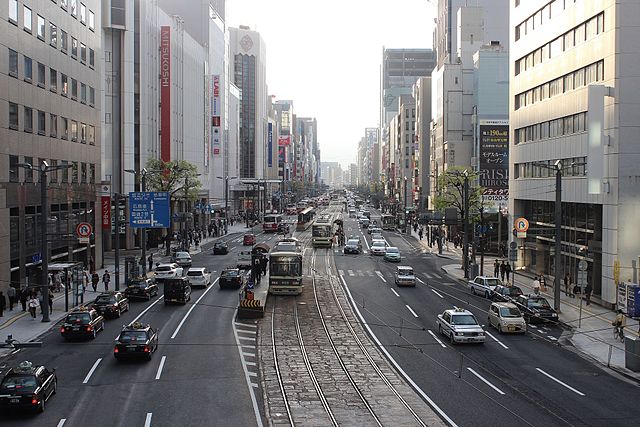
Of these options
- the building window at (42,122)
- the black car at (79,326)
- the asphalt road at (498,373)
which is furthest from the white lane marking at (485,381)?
the building window at (42,122)

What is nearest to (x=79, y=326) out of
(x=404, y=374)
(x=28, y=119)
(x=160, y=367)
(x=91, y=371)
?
(x=91, y=371)

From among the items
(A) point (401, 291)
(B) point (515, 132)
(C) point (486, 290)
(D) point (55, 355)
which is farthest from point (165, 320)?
(B) point (515, 132)

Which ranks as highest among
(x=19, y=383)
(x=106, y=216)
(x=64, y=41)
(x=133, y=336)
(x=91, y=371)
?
(x=64, y=41)

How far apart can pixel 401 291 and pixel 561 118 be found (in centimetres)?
1872

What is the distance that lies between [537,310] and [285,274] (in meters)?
17.8

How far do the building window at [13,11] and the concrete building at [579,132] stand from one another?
3792cm

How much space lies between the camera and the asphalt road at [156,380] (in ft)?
73.2

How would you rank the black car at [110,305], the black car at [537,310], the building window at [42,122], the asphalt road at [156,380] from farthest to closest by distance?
1. the building window at [42,122]
2. the black car at [110,305]
3. the black car at [537,310]
4. the asphalt road at [156,380]

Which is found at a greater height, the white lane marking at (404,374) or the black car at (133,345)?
the black car at (133,345)

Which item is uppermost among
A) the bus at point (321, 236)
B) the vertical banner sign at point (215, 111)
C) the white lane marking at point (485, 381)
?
the vertical banner sign at point (215, 111)

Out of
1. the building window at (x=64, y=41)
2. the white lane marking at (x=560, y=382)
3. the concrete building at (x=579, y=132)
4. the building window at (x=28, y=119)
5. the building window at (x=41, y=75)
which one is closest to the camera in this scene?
the white lane marking at (x=560, y=382)

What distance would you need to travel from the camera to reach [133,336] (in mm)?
30297

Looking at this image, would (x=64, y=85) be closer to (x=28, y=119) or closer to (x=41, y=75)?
(x=41, y=75)

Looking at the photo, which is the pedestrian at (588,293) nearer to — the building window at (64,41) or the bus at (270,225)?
the building window at (64,41)
